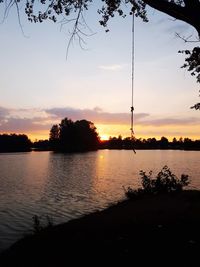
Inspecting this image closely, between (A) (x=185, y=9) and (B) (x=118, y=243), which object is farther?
(B) (x=118, y=243)

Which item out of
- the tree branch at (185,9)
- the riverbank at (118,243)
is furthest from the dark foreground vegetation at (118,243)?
the tree branch at (185,9)

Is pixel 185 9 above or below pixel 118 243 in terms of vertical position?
above

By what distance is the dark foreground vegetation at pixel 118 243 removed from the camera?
31.0 feet

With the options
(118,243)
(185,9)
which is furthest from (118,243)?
(185,9)

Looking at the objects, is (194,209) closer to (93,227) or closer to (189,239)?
(93,227)

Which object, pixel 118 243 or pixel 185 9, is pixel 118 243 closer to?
pixel 118 243

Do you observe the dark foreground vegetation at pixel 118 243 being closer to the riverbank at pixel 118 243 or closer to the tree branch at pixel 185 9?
the riverbank at pixel 118 243

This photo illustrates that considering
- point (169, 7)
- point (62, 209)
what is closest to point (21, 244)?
point (169, 7)

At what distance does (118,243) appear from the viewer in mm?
10953

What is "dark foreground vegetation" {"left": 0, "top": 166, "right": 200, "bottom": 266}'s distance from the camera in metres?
9.44

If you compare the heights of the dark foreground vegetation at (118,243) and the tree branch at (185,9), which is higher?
the tree branch at (185,9)

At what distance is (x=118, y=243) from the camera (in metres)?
11.0

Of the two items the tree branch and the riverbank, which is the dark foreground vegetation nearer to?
the riverbank

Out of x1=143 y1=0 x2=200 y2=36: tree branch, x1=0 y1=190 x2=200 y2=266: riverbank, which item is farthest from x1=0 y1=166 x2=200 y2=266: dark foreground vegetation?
x1=143 y1=0 x2=200 y2=36: tree branch
